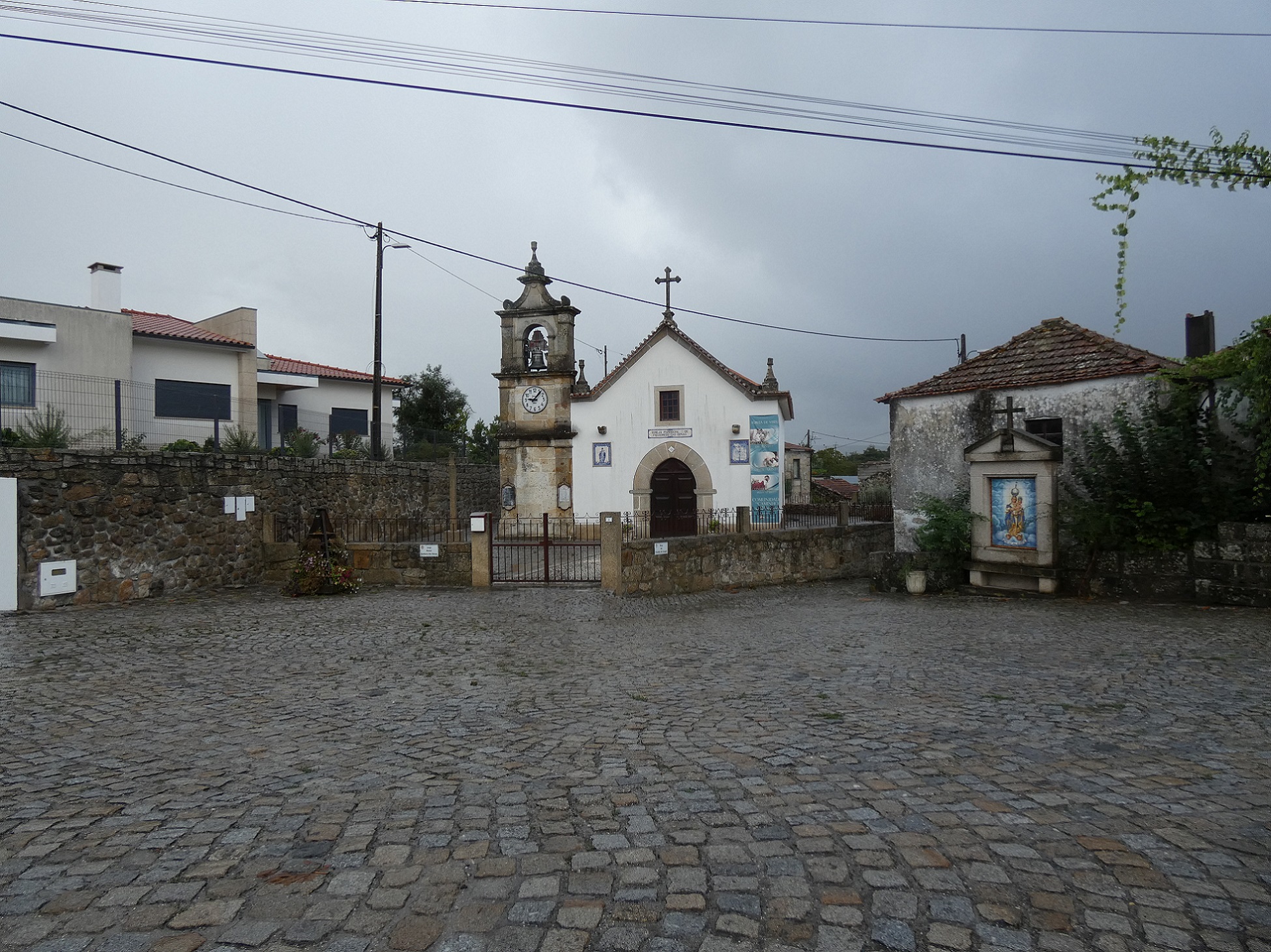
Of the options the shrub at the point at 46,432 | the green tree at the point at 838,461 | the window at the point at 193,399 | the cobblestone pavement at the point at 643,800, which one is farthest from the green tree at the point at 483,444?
the green tree at the point at 838,461

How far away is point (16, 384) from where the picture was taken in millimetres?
16812

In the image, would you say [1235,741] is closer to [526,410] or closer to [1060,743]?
[1060,743]

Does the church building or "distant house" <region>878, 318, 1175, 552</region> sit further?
the church building

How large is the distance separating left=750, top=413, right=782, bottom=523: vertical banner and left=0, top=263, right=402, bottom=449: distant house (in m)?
11.9

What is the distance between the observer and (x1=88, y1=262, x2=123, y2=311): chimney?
795 inches

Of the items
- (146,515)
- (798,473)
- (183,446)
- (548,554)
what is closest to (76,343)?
(183,446)

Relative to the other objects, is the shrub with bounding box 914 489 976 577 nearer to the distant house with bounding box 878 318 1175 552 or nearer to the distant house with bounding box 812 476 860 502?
the distant house with bounding box 878 318 1175 552

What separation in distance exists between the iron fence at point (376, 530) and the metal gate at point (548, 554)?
1070 mm

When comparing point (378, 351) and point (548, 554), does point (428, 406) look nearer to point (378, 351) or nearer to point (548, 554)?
point (378, 351)

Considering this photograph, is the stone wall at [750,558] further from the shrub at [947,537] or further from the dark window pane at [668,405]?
the dark window pane at [668,405]

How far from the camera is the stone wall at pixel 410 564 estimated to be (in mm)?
14070

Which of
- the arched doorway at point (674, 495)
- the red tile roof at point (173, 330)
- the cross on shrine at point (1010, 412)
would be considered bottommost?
the arched doorway at point (674, 495)

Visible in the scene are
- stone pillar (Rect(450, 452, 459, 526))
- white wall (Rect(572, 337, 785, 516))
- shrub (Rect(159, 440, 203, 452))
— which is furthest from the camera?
white wall (Rect(572, 337, 785, 516))

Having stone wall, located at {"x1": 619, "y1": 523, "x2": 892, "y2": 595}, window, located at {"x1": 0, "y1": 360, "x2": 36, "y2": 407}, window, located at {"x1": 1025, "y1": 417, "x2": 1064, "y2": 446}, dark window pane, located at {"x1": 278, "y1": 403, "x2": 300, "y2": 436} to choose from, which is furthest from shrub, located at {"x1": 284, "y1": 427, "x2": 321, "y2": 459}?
window, located at {"x1": 1025, "y1": 417, "x2": 1064, "y2": 446}
